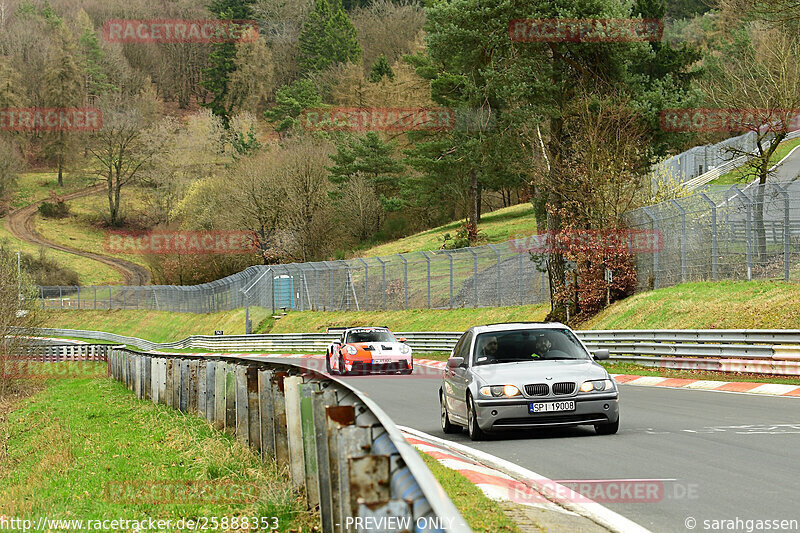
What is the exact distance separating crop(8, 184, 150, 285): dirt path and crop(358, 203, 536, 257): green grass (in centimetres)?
3829

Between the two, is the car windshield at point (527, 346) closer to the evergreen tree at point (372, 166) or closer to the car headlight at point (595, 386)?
the car headlight at point (595, 386)

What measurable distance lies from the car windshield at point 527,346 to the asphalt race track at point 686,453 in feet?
3.22

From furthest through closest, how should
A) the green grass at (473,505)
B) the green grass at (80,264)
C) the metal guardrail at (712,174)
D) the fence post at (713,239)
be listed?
the green grass at (80,264) → the metal guardrail at (712,174) → the fence post at (713,239) → the green grass at (473,505)

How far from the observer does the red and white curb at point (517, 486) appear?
770 cm

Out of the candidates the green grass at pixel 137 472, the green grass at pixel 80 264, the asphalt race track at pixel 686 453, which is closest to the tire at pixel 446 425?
the asphalt race track at pixel 686 453

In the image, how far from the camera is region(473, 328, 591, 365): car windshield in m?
13.4

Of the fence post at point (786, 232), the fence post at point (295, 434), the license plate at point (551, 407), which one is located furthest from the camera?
the fence post at point (786, 232)

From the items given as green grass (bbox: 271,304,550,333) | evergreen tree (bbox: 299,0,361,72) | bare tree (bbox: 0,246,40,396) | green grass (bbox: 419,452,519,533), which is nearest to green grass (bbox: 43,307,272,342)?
green grass (bbox: 271,304,550,333)

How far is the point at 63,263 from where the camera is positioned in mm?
108812

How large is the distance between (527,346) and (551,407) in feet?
5.00

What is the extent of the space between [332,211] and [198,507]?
73456 millimetres

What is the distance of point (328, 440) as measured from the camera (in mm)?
6273

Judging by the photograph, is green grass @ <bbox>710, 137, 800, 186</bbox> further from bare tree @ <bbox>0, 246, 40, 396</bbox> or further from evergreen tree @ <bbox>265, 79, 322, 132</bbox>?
evergreen tree @ <bbox>265, 79, 322, 132</bbox>

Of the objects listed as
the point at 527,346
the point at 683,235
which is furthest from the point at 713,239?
the point at 527,346
